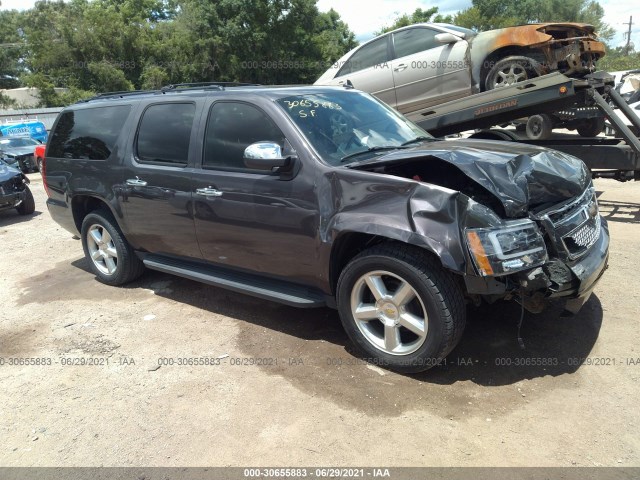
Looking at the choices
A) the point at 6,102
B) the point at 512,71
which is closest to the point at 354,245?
the point at 512,71

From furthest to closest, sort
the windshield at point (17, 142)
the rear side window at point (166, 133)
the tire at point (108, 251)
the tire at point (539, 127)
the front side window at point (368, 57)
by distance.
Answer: the windshield at point (17, 142)
the tire at point (539, 127)
the front side window at point (368, 57)
the tire at point (108, 251)
the rear side window at point (166, 133)

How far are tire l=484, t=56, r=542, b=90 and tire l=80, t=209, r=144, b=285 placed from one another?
557 centimetres

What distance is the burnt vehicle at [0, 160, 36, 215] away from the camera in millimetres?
9523

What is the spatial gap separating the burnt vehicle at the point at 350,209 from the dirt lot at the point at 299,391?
1.34ft

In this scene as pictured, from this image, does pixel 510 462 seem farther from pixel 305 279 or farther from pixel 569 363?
pixel 305 279

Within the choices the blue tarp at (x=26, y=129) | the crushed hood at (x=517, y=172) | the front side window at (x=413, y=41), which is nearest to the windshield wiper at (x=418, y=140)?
the crushed hood at (x=517, y=172)

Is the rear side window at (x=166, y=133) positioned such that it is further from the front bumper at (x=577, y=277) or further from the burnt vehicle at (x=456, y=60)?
the front bumper at (x=577, y=277)

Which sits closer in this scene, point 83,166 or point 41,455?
point 41,455

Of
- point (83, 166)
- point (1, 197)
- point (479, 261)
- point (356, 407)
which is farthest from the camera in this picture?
point (1, 197)

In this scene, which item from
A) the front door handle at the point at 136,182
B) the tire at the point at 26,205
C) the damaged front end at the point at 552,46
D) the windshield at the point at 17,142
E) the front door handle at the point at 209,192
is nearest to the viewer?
the front door handle at the point at 209,192

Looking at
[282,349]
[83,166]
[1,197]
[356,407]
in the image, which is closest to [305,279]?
[282,349]

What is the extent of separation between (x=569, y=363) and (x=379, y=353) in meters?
1.27

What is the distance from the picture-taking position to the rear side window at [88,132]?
4.97m

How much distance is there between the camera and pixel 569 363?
3.42 metres
